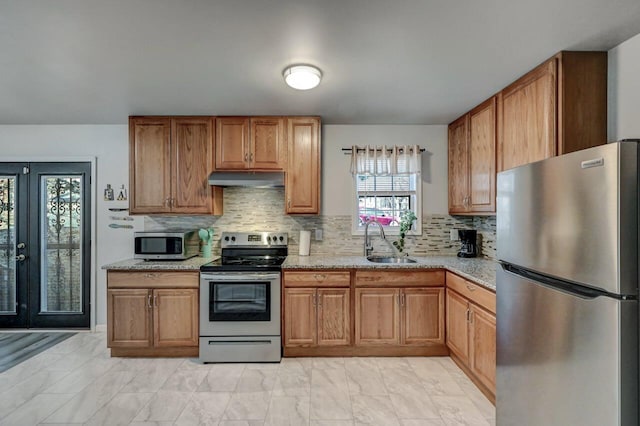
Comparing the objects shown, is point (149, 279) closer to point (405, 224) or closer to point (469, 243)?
point (405, 224)

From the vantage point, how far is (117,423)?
6.96 ft

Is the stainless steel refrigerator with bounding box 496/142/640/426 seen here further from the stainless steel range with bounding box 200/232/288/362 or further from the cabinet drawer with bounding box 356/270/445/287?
the stainless steel range with bounding box 200/232/288/362

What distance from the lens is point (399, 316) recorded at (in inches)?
122

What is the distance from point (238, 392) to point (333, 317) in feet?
3.38

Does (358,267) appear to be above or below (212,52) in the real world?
below

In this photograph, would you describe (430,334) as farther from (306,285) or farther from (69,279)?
(69,279)

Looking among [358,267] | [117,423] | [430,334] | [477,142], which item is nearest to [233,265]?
[358,267]

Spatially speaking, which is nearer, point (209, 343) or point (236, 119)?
point (209, 343)

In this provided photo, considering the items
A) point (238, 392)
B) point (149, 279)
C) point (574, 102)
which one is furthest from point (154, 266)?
point (574, 102)

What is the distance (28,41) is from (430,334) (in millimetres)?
3696

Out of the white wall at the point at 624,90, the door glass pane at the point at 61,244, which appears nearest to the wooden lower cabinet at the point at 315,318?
the white wall at the point at 624,90

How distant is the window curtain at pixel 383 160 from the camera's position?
363 cm

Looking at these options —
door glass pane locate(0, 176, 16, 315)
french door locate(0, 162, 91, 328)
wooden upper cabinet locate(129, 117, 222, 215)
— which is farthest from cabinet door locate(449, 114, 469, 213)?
door glass pane locate(0, 176, 16, 315)

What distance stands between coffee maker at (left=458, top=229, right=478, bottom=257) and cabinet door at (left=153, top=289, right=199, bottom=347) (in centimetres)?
277
